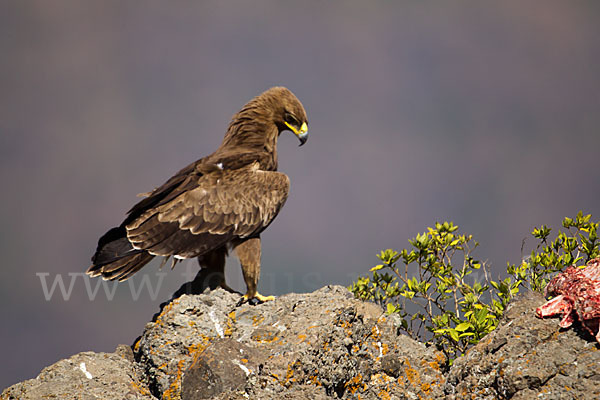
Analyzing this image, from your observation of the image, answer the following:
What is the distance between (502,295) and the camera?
8.42 meters

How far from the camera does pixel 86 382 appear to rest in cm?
718

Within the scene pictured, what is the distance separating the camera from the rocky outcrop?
6355mm

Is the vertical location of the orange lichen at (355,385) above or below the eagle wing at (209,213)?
below

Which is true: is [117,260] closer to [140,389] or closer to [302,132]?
[140,389]

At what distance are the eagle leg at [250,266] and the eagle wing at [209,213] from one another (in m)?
0.14

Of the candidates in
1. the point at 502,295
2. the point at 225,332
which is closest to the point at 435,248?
the point at 502,295

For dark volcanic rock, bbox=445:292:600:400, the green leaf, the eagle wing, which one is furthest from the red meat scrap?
the eagle wing

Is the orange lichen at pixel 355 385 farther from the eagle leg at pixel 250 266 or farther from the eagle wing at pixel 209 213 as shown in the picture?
the eagle wing at pixel 209 213

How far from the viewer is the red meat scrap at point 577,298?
634 cm

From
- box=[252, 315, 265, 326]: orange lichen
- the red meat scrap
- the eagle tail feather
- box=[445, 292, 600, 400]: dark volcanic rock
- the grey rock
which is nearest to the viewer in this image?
box=[445, 292, 600, 400]: dark volcanic rock

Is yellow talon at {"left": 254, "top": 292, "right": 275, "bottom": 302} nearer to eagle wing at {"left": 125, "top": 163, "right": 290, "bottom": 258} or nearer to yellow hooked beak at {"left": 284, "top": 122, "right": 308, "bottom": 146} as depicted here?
eagle wing at {"left": 125, "top": 163, "right": 290, "bottom": 258}

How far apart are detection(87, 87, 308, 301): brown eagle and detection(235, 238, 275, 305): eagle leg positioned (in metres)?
0.01

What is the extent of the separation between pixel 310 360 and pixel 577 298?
287 centimetres

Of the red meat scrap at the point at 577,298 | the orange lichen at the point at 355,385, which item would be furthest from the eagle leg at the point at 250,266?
the red meat scrap at the point at 577,298
